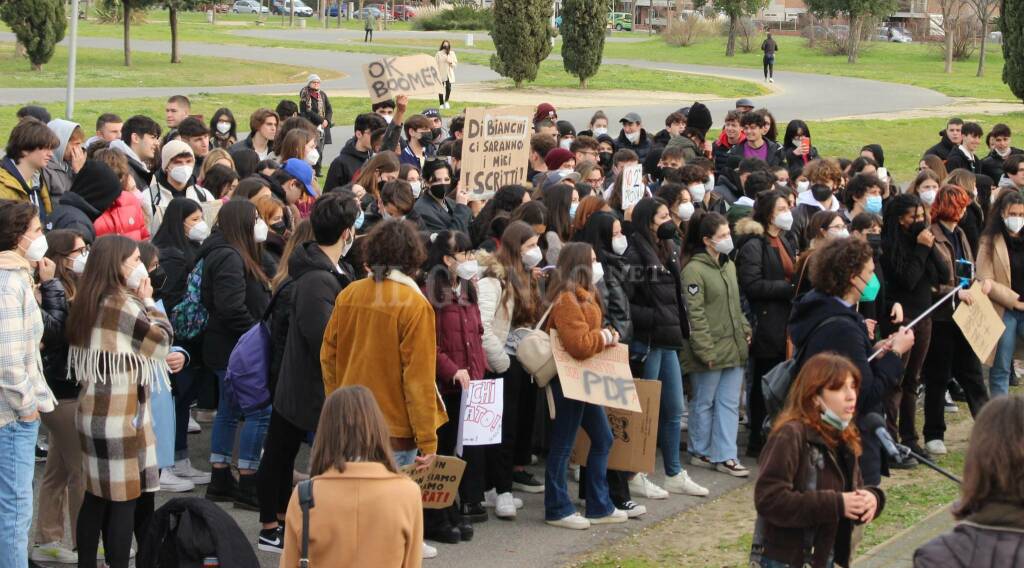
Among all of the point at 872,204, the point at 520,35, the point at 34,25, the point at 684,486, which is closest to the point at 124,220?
the point at 684,486

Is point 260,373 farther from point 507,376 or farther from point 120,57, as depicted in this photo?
point 120,57

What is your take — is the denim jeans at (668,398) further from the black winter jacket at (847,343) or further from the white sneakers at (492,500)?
the black winter jacket at (847,343)

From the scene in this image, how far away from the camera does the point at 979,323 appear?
9734mm

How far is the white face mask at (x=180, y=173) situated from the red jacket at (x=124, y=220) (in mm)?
428

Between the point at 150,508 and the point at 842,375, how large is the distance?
3594mm

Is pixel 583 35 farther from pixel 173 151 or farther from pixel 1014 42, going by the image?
pixel 173 151

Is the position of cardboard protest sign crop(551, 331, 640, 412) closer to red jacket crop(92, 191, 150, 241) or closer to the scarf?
the scarf

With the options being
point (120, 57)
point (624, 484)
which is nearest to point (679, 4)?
point (120, 57)

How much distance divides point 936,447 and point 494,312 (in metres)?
4.17

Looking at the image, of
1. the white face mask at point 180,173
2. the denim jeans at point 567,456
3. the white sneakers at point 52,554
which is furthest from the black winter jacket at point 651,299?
the white sneakers at point 52,554

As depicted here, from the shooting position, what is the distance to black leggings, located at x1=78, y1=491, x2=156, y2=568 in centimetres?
664

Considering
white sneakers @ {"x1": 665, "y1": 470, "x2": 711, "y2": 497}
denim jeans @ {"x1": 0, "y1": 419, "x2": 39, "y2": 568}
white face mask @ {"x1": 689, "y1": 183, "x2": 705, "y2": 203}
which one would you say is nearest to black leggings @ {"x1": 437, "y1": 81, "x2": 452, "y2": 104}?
white face mask @ {"x1": 689, "y1": 183, "x2": 705, "y2": 203}

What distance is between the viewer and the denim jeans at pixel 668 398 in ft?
30.0

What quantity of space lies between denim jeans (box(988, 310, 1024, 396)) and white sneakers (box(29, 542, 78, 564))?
7.09 metres
